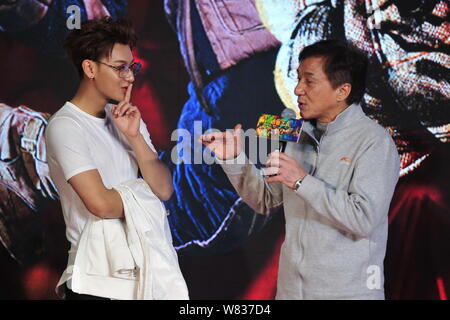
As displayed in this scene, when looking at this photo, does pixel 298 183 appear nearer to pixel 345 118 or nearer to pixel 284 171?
pixel 284 171

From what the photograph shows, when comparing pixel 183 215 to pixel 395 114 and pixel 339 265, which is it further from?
pixel 339 265

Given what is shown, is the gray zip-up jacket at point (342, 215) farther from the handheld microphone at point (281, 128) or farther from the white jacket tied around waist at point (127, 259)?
the white jacket tied around waist at point (127, 259)

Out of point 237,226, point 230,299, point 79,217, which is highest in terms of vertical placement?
point 79,217

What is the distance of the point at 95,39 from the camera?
2.13 m

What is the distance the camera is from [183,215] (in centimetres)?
345

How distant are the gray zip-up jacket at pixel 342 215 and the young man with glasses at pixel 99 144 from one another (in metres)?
0.54

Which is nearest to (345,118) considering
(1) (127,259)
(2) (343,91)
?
(2) (343,91)

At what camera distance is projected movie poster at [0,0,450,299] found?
3.13 meters

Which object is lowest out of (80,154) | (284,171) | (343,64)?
(284,171)

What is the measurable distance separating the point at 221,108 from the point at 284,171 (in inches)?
61.3

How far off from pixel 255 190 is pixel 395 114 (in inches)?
51.5
